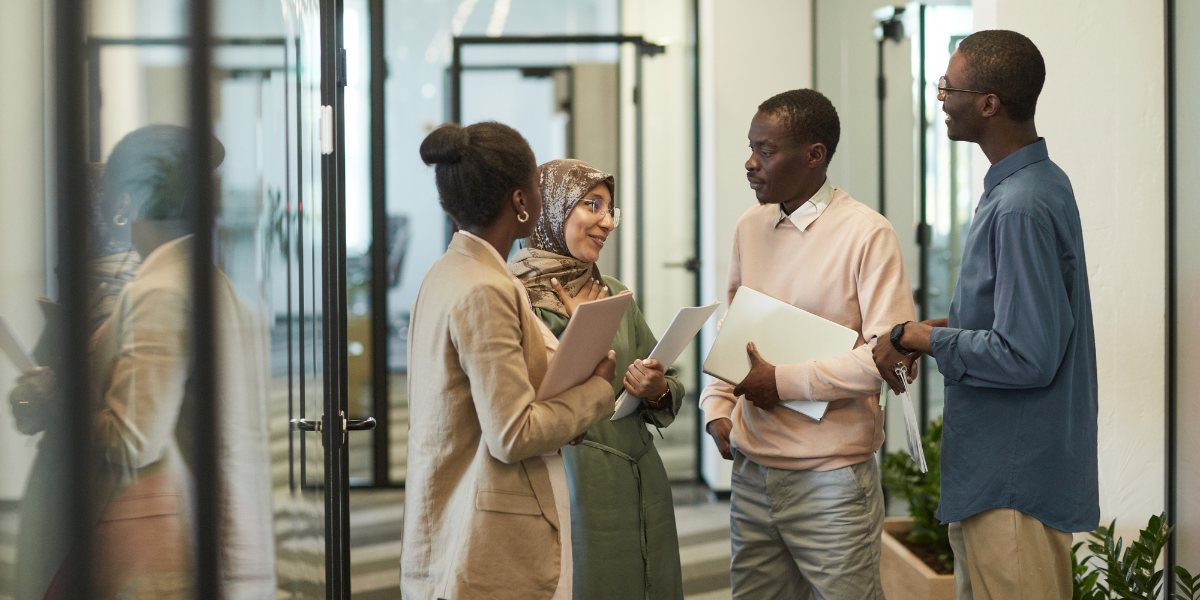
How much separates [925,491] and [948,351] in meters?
1.46

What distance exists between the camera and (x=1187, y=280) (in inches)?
84.4

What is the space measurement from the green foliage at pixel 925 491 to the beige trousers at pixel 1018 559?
1.20 m

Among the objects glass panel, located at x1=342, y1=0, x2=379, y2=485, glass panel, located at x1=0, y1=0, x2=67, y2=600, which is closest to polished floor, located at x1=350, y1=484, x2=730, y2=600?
glass panel, located at x1=342, y1=0, x2=379, y2=485

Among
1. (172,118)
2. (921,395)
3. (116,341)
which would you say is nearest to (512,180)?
(172,118)

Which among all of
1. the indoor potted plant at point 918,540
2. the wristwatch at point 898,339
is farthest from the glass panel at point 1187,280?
the wristwatch at point 898,339

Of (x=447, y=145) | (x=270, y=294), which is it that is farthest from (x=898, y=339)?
(x=270, y=294)

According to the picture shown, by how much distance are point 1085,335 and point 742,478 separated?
2.31 feet

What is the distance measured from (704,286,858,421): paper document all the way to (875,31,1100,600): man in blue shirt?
115mm

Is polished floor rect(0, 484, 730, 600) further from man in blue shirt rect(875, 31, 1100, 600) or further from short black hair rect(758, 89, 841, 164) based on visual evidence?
short black hair rect(758, 89, 841, 164)

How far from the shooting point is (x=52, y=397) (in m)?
0.51

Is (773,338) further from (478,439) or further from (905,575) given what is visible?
(905,575)

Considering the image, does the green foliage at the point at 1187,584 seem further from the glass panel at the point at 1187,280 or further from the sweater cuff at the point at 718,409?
the sweater cuff at the point at 718,409

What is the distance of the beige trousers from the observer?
1.46 m

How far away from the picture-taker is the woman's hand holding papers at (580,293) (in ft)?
5.78
